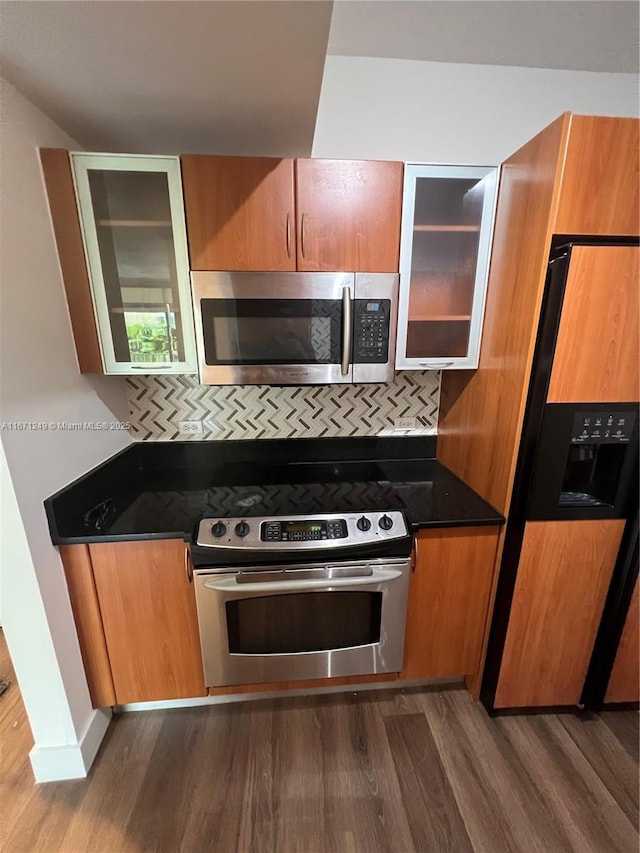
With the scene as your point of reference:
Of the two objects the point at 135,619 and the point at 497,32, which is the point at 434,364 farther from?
the point at 135,619

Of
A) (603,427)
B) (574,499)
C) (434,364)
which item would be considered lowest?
(574,499)

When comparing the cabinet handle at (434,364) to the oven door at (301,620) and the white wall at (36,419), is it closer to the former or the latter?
the oven door at (301,620)

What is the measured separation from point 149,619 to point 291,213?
5.25 ft

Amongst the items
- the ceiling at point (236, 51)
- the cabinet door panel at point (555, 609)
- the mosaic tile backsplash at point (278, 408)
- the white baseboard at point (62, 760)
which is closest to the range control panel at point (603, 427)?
the cabinet door panel at point (555, 609)

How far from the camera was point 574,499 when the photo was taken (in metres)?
1.32

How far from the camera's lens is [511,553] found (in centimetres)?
135

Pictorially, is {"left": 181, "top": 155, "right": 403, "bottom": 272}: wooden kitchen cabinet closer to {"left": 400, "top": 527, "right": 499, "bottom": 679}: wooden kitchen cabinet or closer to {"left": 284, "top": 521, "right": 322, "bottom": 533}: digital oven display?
{"left": 284, "top": 521, "right": 322, "bottom": 533}: digital oven display

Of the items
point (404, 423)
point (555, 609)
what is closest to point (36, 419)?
point (404, 423)

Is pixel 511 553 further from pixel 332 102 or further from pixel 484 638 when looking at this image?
pixel 332 102

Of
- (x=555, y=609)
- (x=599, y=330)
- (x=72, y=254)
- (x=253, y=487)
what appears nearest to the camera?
(x=599, y=330)

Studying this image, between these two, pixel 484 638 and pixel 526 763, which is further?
pixel 484 638

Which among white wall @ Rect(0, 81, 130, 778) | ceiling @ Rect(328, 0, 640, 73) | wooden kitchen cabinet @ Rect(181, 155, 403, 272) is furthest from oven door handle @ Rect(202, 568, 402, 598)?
ceiling @ Rect(328, 0, 640, 73)

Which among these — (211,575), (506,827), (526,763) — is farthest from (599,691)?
(211,575)

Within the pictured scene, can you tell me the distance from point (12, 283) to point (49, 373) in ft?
0.95
